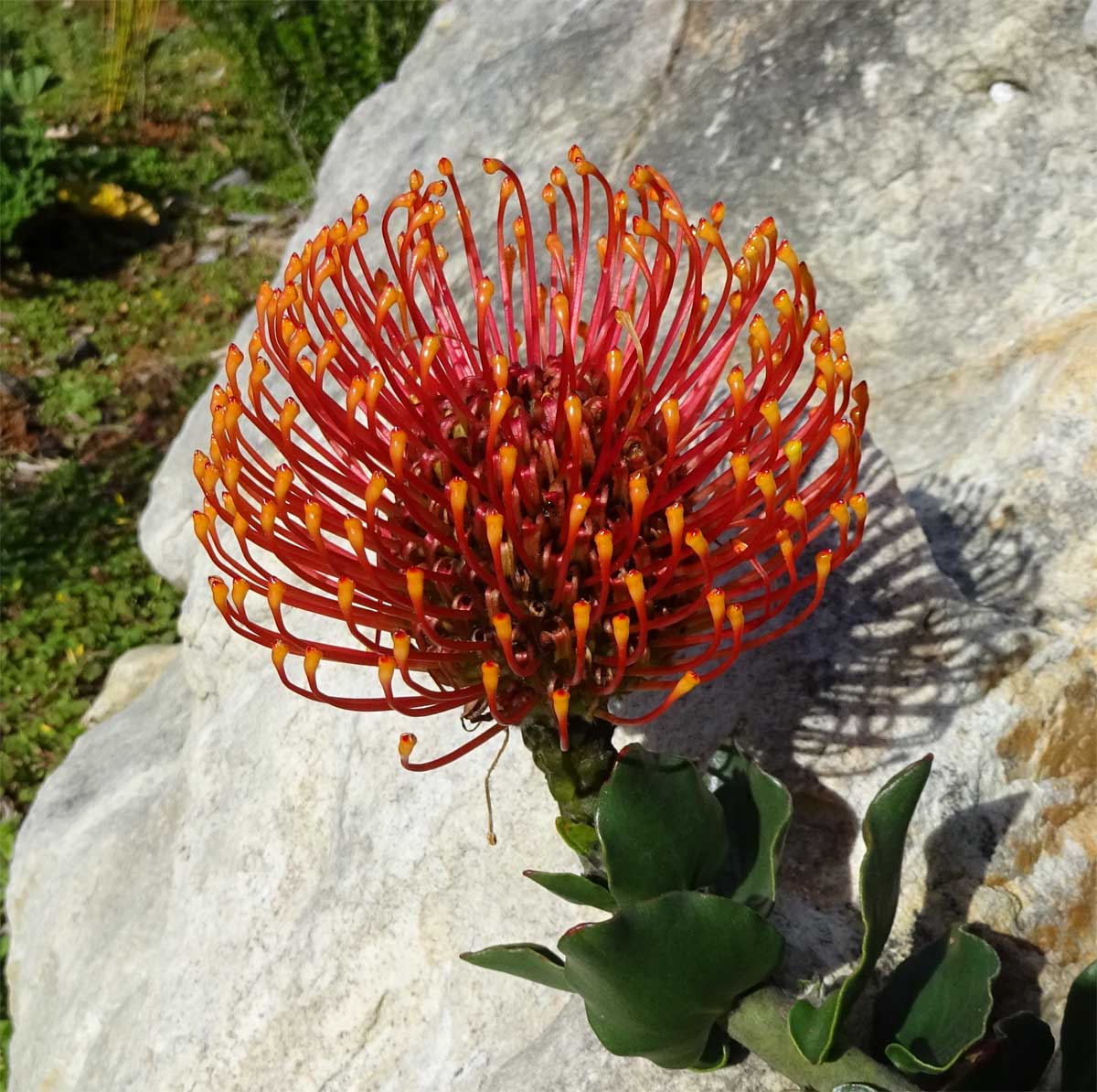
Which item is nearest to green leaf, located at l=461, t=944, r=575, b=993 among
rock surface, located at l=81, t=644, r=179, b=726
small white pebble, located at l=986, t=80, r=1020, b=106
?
small white pebble, located at l=986, t=80, r=1020, b=106

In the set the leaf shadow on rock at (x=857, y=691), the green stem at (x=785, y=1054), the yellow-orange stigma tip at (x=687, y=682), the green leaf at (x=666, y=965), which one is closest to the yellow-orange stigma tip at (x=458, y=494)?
the yellow-orange stigma tip at (x=687, y=682)

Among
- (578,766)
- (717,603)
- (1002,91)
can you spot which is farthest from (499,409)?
(1002,91)

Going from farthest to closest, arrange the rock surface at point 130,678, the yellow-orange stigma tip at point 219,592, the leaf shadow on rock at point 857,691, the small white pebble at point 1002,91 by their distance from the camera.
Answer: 1. the rock surface at point 130,678
2. the small white pebble at point 1002,91
3. the leaf shadow on rock at point 857,691
4. the yellow-orange stigma tip at point 219,592

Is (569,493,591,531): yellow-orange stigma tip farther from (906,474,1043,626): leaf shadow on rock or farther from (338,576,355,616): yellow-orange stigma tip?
(906,474,1043,626): leaf shadow on rock

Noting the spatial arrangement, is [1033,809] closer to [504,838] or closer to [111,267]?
[504,838]

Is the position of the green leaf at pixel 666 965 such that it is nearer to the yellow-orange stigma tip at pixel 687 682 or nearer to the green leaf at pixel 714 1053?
the green leaf at pixel 714 1053

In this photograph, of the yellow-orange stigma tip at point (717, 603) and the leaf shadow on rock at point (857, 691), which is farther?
the leaf shadow on rock at point (857, 691)
